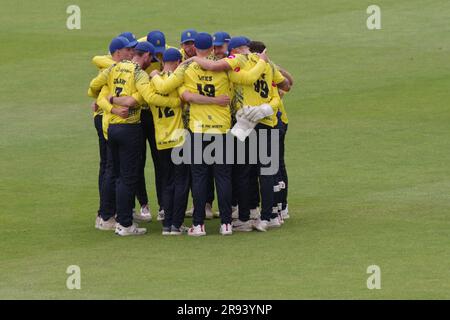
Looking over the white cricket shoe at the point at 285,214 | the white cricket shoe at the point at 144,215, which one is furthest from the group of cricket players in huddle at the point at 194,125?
the white cricket shoe at the point at 144,215

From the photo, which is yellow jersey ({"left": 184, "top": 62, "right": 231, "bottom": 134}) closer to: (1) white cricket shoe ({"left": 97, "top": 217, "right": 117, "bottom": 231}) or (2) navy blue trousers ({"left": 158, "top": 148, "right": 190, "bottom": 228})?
(2) navy blue trousers ({"left": 158, "top": 148, "right": 190, "bottom": 228})

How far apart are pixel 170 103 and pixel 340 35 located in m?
15.8

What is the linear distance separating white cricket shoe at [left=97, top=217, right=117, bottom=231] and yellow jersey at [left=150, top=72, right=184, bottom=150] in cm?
118

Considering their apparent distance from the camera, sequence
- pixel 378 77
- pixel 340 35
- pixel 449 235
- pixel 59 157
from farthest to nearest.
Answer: pixel 340 35
pixel 378 77
pixel 59 157
pixel 449 235

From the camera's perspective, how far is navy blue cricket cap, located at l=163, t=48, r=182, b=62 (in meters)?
15.6

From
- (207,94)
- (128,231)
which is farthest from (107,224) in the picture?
(207,94)

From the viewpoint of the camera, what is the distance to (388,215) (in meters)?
16.4

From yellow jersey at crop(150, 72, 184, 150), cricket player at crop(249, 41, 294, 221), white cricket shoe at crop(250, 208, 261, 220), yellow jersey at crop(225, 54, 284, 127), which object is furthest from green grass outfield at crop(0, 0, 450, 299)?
yellow jersey at crop(225, 54, 284, 127)

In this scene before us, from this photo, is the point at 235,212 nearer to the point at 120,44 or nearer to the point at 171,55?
the point at 171,55

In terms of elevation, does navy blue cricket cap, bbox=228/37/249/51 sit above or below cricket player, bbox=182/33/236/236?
above

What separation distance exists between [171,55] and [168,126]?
2.69ft

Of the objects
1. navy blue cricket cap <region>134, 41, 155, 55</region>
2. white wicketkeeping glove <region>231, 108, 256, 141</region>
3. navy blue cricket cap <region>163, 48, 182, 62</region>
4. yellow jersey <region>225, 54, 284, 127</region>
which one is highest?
navy blue cricket cap <region>134, 41, 155, 55</region>

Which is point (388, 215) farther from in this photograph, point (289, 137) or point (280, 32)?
point (280, 32)

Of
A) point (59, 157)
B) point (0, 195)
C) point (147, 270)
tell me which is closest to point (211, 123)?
point (147, 270)
